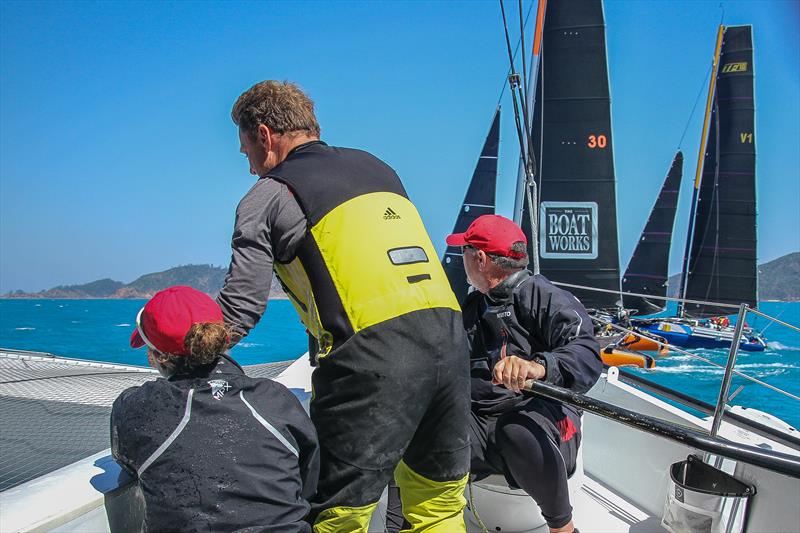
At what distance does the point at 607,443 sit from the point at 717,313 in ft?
95.7

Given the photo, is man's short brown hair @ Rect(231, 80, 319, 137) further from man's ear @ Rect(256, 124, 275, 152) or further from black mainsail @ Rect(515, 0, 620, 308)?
black mainsail @ Rect(515, 0, 620, 308)

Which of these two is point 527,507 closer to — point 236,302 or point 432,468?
point 432,468

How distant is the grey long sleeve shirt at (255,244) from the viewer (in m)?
1.30

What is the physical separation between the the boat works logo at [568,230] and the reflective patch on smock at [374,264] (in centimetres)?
1145

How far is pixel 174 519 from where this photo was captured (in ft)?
3.62

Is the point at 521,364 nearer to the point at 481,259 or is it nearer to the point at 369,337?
the point at 481,259

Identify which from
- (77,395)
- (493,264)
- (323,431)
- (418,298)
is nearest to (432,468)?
(323,431)

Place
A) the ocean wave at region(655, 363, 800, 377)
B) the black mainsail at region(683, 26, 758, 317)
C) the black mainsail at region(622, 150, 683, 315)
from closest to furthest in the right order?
1. the ocean wave at region(655, 363, 800, 377)
2. the black mainsail at region(683, 26, 758, 317)
3. the black mainsail at region(622, 150, 683, 315)

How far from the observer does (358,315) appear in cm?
124

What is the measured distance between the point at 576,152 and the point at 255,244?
1372cm

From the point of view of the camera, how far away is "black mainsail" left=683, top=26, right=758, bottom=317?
78.4 ft

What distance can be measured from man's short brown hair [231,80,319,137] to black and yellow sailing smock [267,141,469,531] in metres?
0.11

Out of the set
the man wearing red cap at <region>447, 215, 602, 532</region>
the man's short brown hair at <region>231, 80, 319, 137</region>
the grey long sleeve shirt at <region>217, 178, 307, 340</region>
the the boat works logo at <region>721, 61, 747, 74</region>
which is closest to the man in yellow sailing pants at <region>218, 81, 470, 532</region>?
the grey long sleeve shirt at <region>217, 178, 307, 340</region>

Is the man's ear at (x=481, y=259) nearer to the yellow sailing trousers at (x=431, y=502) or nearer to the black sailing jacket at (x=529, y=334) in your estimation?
the black sailing jacket at (x=529, y=334)
